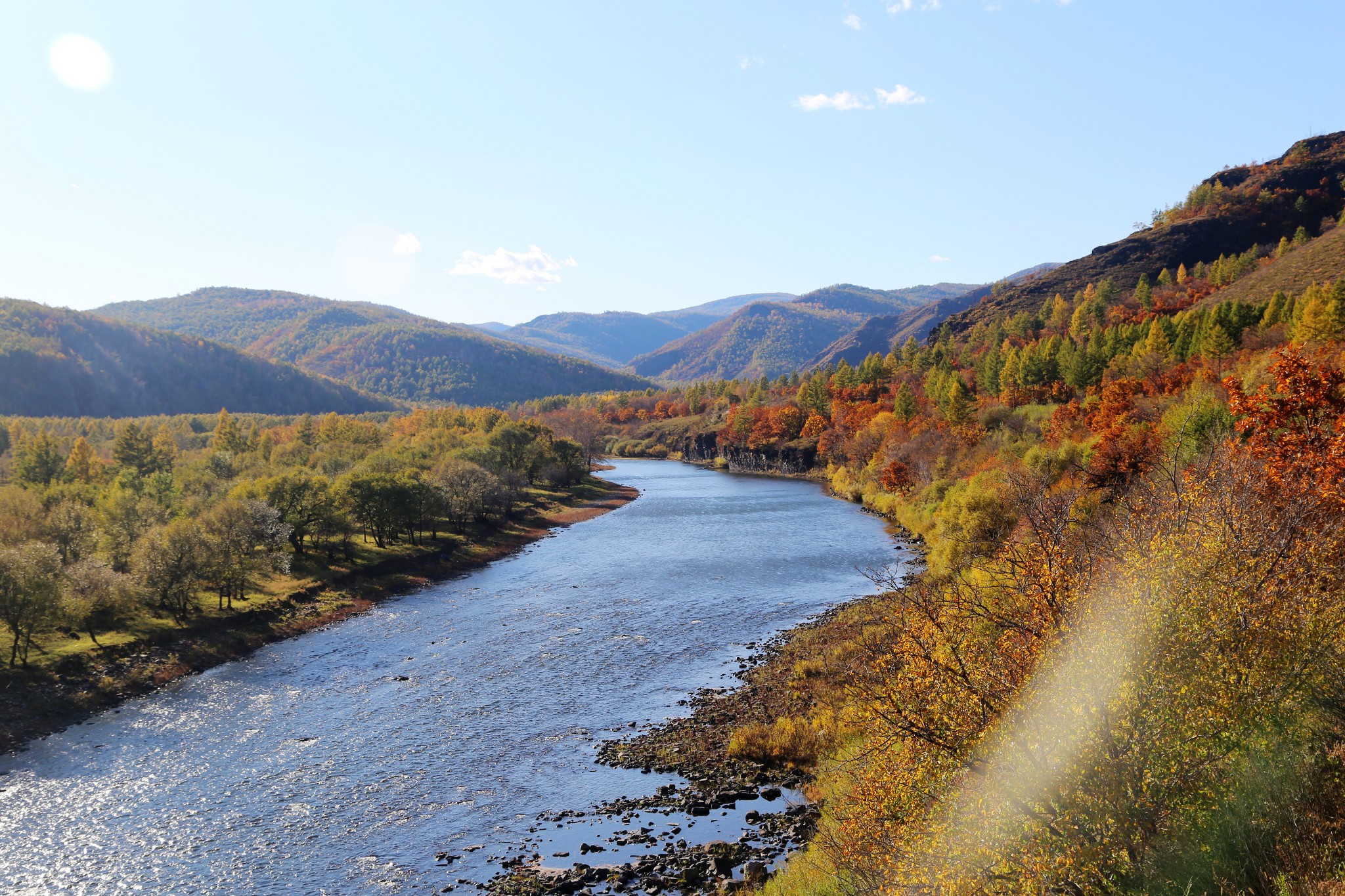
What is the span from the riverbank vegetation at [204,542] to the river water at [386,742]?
15.0ft

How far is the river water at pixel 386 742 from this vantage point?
27.0 metres

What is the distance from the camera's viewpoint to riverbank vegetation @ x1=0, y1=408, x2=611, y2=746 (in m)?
44.8

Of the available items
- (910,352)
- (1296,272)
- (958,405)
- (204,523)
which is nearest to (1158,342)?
(958,405)

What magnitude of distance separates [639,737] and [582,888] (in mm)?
11587

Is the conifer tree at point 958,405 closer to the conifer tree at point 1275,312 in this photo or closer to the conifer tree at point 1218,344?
the conifer tree at point 1218,344

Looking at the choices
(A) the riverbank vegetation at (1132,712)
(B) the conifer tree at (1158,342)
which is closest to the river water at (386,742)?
(A) the riverbank vegetation at (1132,712)

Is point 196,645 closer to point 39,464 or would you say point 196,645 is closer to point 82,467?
point 39,464

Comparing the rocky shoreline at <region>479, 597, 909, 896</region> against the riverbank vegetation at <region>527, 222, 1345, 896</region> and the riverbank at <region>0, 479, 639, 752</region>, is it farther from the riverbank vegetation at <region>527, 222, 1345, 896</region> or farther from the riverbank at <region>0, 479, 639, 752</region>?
the riverbank at <region>0, 479, 639, 752</region>

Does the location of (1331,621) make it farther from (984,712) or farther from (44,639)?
(44,639)

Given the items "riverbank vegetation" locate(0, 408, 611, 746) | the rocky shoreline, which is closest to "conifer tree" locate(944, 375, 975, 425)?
"riverbank vegetation" locate(0, 408, 611, 746)

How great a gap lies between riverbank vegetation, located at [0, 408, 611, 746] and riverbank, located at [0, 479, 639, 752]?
13cm

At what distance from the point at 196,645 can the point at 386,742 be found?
23328 millimetres

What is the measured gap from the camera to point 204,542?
54.7 metres

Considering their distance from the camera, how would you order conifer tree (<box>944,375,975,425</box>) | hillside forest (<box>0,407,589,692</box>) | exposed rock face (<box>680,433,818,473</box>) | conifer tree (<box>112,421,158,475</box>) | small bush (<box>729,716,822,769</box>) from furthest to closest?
1. exposed rock face (<box>680,433,818,473</box>)
2. conifer tree (<box>944,375,975,425</box>)
3. conifer tree (<box>112,421,158,475</box>)
4. hillside forest (<box>0,407,589,692</box>)
5. small bush (<box>729,716,822,769</box>)
